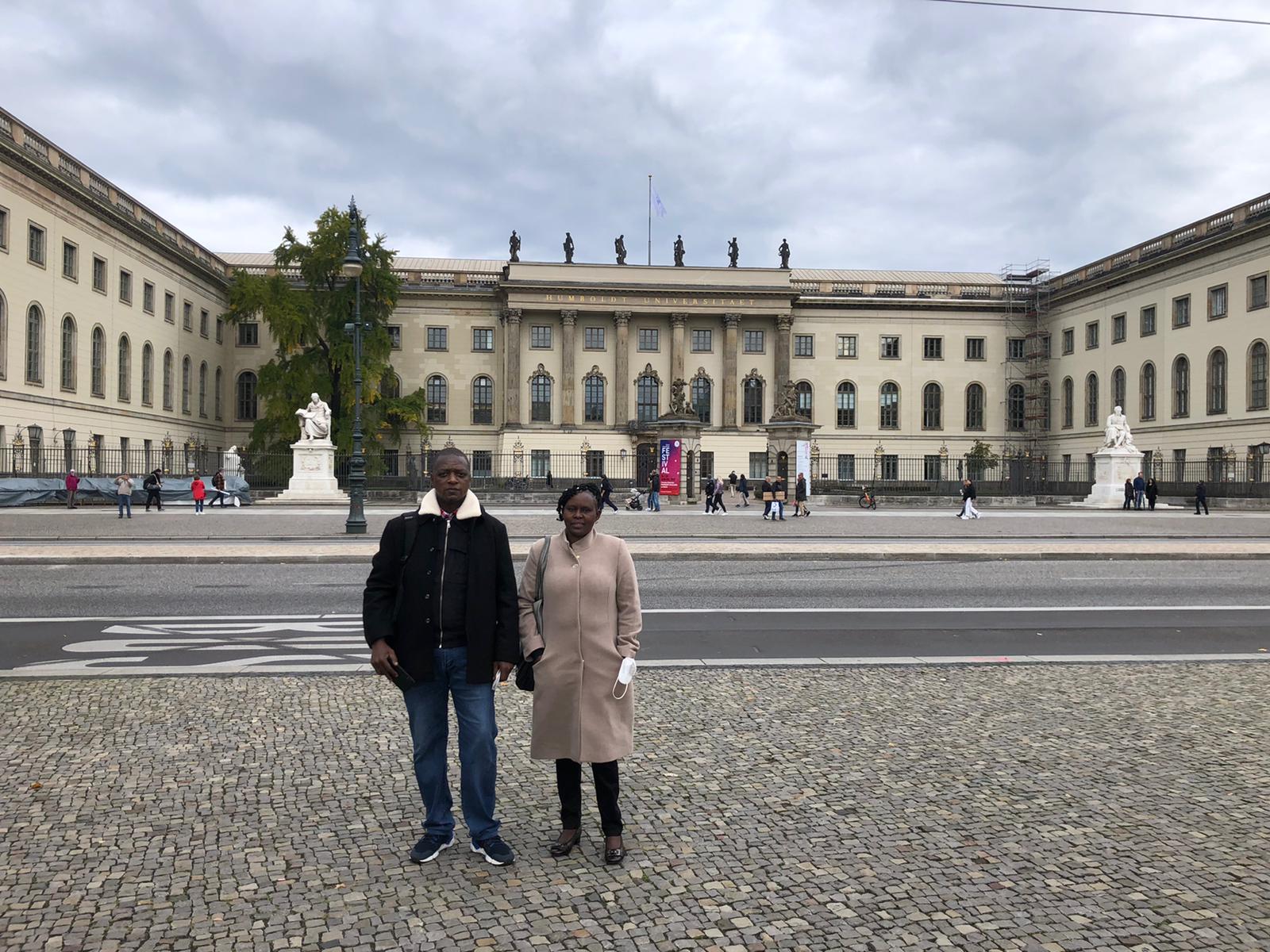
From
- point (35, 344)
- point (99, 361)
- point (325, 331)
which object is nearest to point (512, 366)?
point (325, 331)

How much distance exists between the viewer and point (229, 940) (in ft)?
11.9

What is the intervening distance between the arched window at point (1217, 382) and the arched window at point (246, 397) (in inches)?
2385

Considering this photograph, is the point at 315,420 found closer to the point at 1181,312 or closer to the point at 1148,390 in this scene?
the point at 1181,312

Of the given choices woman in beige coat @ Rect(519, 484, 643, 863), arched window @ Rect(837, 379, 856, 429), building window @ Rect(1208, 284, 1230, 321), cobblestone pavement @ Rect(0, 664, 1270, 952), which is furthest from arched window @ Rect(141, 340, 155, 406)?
building window @ Rect(1208, 284, 1230, 321)

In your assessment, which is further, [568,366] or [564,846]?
[568,366]

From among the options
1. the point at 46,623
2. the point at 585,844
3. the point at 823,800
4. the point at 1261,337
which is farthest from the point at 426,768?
the point at 1261,337

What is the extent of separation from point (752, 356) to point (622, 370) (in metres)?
9.68

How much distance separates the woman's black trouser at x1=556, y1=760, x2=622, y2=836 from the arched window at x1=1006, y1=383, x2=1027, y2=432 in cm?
7633

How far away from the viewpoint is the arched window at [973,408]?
7550 cm

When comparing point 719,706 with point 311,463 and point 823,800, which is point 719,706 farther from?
point 311,463

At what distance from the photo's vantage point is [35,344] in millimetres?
45125

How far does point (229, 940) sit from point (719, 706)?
13.1 ft

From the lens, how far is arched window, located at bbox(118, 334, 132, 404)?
5322 cm

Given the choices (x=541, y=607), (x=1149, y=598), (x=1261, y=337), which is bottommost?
(x=1149, y=598)
